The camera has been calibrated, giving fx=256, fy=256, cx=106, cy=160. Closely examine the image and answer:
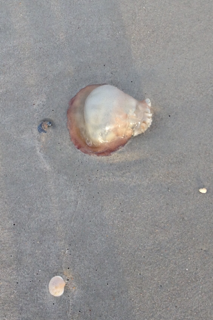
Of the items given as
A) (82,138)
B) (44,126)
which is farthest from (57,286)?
(44,126)

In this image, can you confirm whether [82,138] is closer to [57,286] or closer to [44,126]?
[44,126]

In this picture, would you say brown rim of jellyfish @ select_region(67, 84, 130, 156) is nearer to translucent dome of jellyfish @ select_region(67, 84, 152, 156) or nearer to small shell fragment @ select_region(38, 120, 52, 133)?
translucent dome of jellyfish @ select_region(67, 84, 152, 156)

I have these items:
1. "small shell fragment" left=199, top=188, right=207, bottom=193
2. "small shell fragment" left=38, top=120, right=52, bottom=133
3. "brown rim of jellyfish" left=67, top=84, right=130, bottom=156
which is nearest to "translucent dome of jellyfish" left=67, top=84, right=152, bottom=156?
"brown rim of jellyfish" left=67, top=84, right=130, bottom=156

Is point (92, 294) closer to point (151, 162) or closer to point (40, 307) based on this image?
point (40, 307)

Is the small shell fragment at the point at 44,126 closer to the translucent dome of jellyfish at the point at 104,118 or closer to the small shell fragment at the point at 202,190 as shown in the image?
the translucent dome of jellyfish at the point at 104,118

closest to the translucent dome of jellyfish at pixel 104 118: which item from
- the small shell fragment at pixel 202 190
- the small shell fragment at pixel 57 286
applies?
the small shell fragment at pixel 202 190

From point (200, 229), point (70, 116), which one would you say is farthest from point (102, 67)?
point (200, 229)
